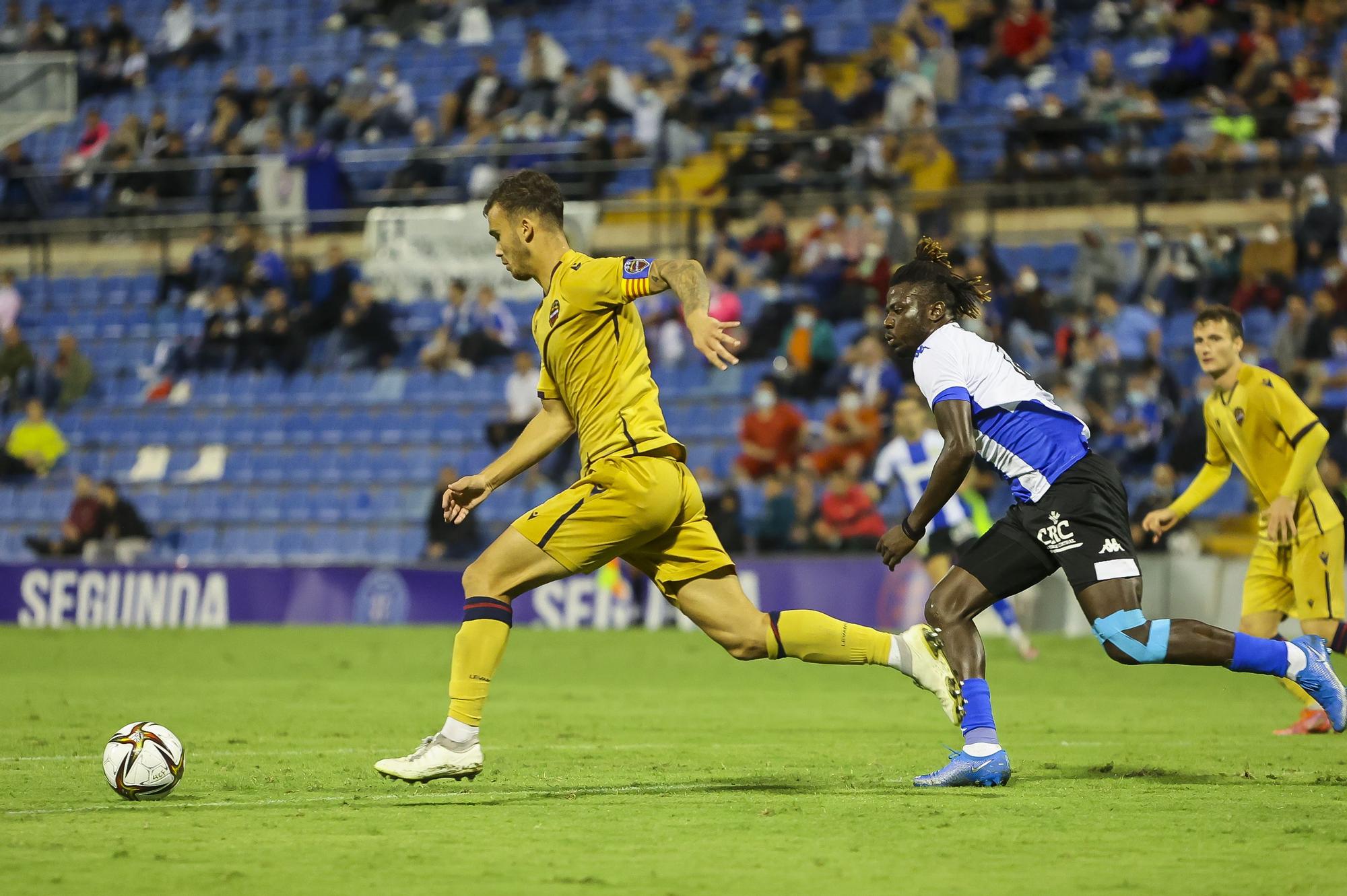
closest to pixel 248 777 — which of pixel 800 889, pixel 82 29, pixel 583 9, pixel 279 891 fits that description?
pixel 279 891

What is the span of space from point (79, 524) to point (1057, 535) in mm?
18841

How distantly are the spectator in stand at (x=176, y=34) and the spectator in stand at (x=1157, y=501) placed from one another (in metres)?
19.6

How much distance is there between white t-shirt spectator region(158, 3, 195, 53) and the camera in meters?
31.3

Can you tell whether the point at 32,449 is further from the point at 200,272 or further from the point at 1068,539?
the point at 1068,539

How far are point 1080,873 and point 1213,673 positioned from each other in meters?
10.8

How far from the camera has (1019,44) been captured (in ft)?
78.4

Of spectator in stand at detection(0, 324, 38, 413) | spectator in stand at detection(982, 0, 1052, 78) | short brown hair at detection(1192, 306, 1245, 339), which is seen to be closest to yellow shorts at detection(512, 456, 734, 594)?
short brown hair at detection(1192, 306, 1245, 339)

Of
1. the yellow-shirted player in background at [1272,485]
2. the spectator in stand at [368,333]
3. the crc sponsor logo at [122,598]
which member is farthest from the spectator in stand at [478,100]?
the yellow-shirted player in background at [1272,485]

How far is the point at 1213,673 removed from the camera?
15.7 m

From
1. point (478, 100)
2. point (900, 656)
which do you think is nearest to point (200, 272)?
point (478, 100)

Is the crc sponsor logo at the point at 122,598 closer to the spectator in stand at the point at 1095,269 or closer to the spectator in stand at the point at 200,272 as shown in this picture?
the spectator in stand at the point at 200,272

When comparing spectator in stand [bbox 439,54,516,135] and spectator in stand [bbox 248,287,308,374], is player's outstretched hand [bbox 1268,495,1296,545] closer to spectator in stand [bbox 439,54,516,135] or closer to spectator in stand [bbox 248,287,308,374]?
spectator in stand [bbox 248,287,308,374]

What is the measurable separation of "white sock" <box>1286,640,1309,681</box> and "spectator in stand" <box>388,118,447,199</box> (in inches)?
786

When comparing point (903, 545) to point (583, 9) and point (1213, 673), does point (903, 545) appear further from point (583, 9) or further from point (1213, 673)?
point (583, 9)
